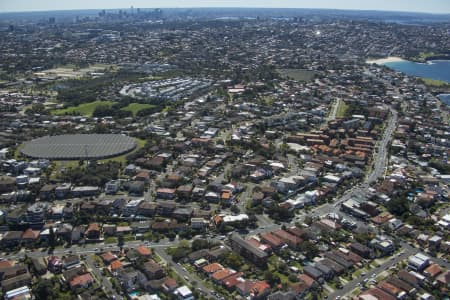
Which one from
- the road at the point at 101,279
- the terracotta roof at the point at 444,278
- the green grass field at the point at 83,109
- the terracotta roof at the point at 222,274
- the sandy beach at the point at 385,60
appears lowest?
the road at the point at 101,279

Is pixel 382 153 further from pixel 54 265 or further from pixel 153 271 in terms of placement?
pixel 54 265

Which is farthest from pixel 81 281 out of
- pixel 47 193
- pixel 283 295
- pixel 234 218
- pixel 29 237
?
pixel 47 193

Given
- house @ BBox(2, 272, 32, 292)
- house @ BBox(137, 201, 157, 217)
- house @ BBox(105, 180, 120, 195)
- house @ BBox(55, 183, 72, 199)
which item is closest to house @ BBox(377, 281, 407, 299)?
house @ BBox(137, 201, 157, 217)

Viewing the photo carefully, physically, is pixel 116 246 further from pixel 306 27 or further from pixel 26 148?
pixel 306 27

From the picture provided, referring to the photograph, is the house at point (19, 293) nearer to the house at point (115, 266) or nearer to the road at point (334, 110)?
the house at point (115, 266)

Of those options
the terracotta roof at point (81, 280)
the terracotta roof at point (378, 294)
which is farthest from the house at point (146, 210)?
the terracotta roof at point (378, 294)

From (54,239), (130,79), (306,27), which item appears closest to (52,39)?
(130,79)

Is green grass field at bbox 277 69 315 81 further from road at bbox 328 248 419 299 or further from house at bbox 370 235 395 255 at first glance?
road at bbox 328 248 419 299
